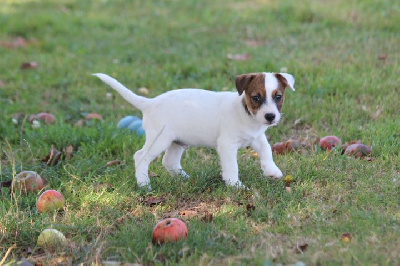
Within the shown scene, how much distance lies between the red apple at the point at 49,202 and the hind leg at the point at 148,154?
619mm

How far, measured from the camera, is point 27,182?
5117 mm

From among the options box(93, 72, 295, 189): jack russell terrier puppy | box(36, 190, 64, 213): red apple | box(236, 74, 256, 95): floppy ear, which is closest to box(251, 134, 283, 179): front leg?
box(93, 72, 295, 189): jack russell terrier puppy

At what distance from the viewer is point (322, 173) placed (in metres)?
5.07

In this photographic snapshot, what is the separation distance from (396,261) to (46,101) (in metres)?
5.07

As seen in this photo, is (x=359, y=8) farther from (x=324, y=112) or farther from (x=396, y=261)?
(x=396, y=261)

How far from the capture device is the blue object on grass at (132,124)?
635cm

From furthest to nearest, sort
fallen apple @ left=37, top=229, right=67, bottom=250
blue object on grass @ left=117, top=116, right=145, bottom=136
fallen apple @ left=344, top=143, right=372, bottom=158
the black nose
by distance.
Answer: blue object on grass @ left=117, top=116, right=145, bottom=136 → fallen apple @ left=344, top=143, right=372, bottom=158 → the black nose → fallen apple @ left=37, top=229, right=67, bottom=250

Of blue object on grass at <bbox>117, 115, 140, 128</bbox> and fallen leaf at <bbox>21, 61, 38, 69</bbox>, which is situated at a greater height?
blue object on grass at <bbox>117, 115, 140, 128</bbox>

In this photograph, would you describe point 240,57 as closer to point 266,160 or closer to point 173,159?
point 173,159

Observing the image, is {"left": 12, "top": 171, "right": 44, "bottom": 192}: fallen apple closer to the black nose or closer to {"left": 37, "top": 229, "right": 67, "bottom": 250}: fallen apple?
{"left": 37, "top": 229, "right": 67, "bottom": 250}: fallen apple

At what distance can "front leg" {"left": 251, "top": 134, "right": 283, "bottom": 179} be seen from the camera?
193 inches

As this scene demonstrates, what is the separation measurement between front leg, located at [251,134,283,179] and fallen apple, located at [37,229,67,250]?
5.15 ft

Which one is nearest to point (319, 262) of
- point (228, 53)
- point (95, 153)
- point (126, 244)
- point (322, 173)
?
point (126, 244)

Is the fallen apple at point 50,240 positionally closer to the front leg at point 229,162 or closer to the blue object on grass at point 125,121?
the front leg at point 229,162
